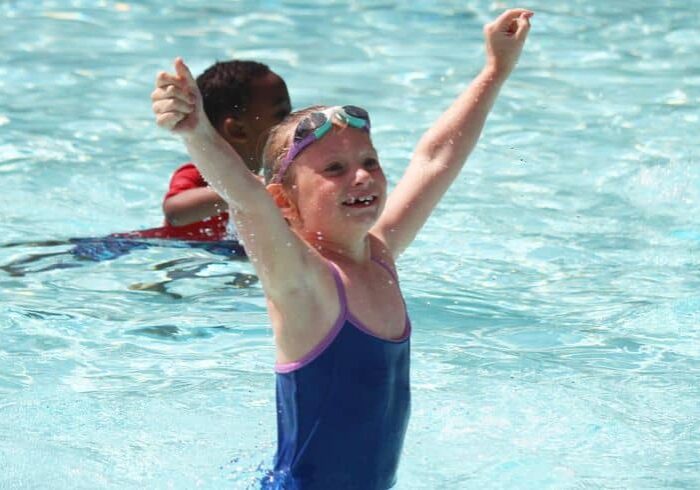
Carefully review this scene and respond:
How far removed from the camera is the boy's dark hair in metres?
5.43

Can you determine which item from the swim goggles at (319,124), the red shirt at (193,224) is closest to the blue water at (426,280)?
the red shirt at (193,224)

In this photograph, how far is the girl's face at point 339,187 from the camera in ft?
10.0

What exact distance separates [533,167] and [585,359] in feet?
8.43

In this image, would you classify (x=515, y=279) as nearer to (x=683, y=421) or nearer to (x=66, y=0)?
(x=683, y=421)

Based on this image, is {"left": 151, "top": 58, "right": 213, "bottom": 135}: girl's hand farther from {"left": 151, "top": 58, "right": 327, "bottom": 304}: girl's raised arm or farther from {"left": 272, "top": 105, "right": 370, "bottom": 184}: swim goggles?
{"left": 272, "top": 105, "right": 370, "bottom": 184}: swim goggles

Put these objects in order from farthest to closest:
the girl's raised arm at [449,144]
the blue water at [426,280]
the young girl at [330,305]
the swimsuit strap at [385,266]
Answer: the blue water at [426,280], the girl's raised arm at [449,144], the swimsuit strap at [385,266], the young girl at [330,305]

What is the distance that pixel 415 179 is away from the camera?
3.56 metres

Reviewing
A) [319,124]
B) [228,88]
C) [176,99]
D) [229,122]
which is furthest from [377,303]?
[228,88]

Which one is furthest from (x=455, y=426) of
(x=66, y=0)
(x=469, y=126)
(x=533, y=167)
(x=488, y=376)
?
(x=66, y=0)

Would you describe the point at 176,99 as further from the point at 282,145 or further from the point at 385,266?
the point at 385,266

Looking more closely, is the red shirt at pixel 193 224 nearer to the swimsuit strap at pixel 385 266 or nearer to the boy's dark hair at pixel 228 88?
the boy's dark hair at pixel 228 88

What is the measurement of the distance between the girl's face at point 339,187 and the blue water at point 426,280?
0.81 metres

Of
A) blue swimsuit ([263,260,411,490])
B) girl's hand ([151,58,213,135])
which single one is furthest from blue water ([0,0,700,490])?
girl's hand ([151,58,213,135])

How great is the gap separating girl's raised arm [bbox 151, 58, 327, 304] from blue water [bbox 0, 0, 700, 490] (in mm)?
806
